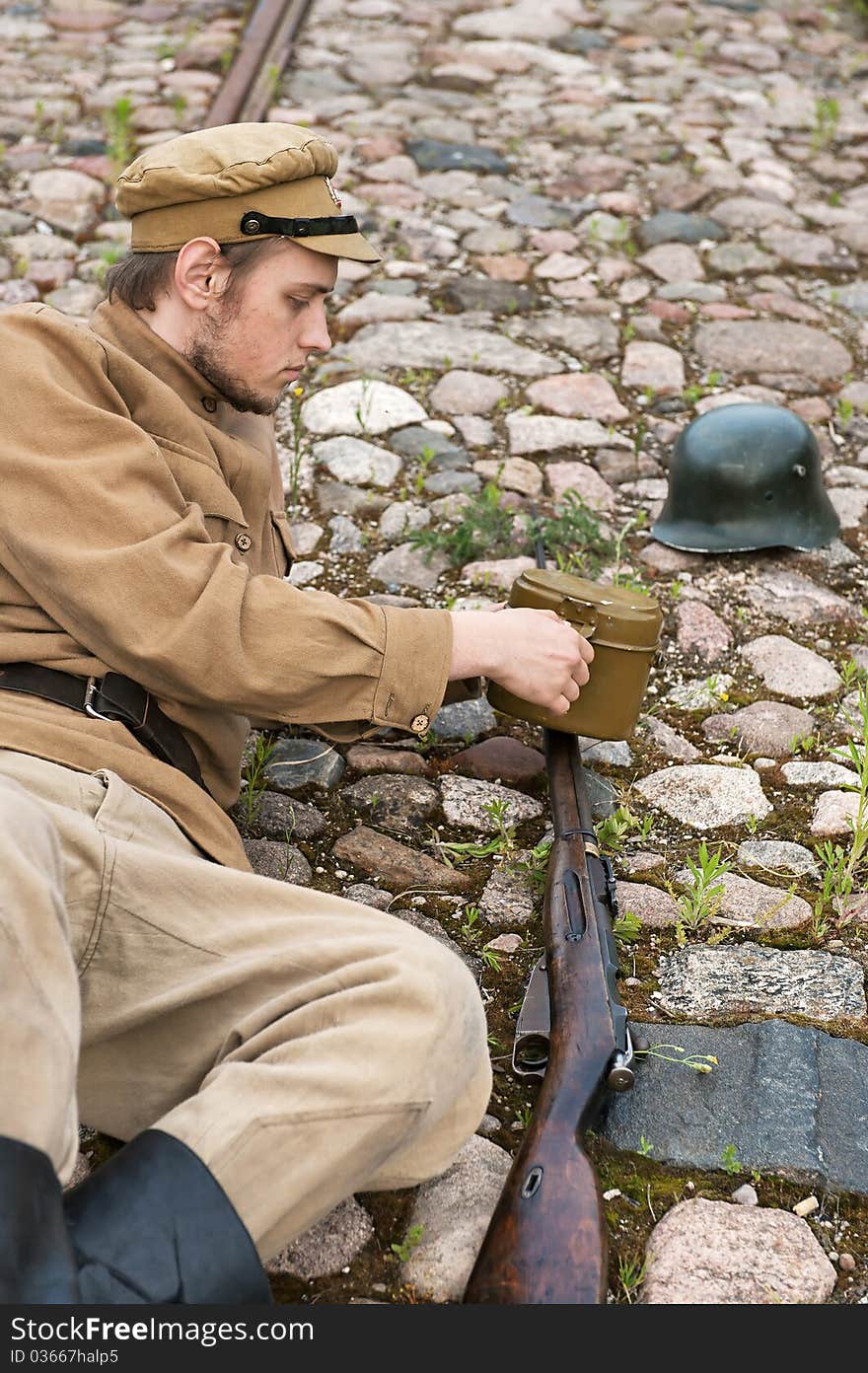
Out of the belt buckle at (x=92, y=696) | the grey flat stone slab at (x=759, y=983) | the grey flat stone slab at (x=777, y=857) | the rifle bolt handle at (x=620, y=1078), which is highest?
the belt buckle at (x=92, y=696)

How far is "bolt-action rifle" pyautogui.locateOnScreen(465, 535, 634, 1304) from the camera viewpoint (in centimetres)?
228

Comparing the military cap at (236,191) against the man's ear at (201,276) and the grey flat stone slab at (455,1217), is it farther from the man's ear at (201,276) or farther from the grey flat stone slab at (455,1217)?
the grey flat stone slab at (455,1217)

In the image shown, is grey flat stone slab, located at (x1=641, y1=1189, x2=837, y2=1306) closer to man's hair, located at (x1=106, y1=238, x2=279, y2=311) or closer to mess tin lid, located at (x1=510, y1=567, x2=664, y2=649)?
mess tin lid, located at (x1=510, y1=567, x2=664, y2=649)

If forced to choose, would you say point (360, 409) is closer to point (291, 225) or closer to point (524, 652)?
point (291, 225)

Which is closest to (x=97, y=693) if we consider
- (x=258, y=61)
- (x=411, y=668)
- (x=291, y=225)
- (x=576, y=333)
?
(x=411, y=668)

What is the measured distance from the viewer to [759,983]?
10.5 ft

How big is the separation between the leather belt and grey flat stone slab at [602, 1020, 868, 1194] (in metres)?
1.20

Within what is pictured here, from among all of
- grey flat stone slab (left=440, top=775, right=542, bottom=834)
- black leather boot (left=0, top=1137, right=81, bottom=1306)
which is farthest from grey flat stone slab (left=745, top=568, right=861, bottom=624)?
black leather boot (left=0, top=1137, right=81, bottom=1306)

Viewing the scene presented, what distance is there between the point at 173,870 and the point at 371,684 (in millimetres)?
649

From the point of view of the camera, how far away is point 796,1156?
275cm

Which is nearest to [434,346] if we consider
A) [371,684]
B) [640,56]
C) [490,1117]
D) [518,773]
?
[518,773]

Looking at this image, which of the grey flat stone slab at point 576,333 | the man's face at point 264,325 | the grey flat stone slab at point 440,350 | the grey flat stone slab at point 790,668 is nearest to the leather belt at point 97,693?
the man's face at point 264,325

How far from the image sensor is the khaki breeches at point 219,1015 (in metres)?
2.22

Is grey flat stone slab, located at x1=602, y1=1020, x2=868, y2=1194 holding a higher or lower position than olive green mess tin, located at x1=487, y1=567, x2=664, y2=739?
lower
